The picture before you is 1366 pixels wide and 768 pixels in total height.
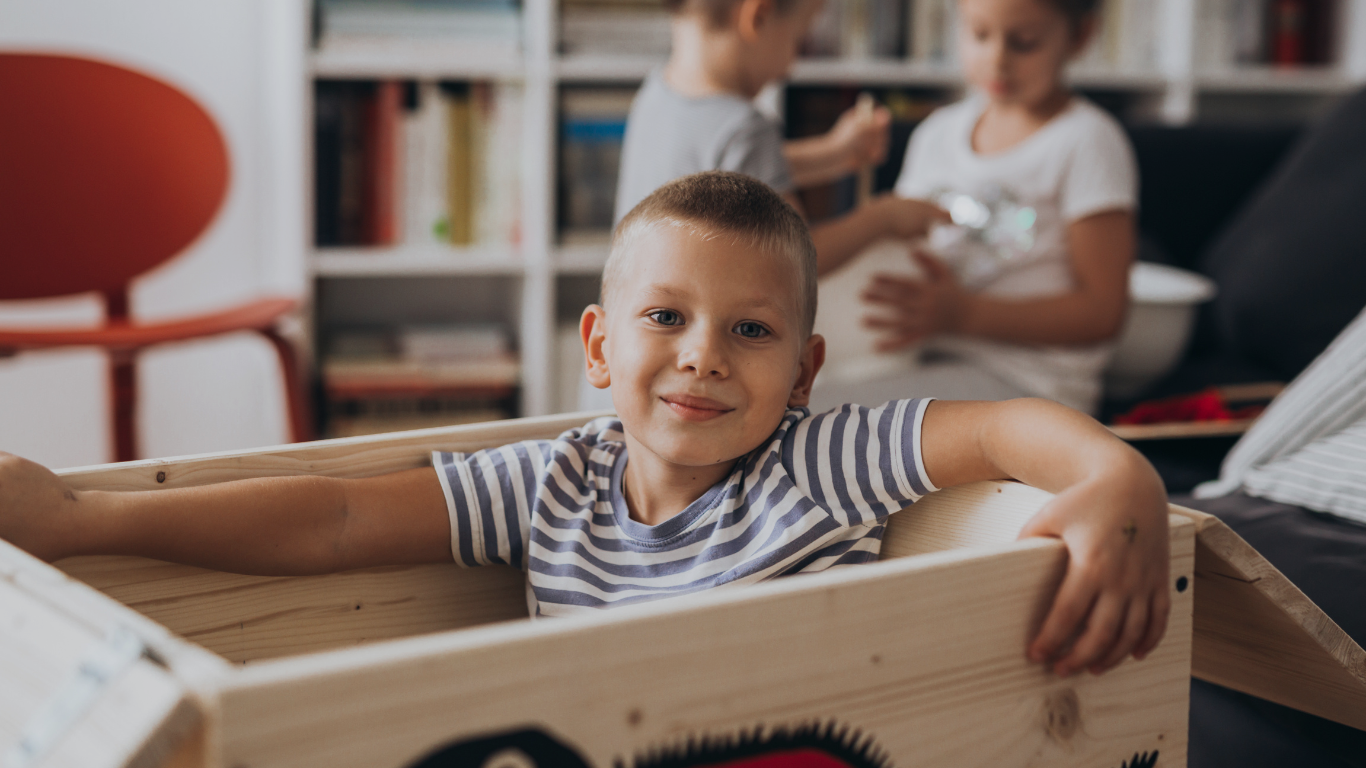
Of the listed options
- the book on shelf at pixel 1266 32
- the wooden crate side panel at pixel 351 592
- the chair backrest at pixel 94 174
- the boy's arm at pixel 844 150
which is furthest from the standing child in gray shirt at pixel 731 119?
the book on shelf at pixel 1266 32

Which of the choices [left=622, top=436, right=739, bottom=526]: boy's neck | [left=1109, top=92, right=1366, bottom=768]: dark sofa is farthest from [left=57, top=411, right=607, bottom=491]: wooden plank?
[left=1109, top=92, right=1366, bottom=768]: dark sofa

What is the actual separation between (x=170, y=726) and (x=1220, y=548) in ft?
1.84

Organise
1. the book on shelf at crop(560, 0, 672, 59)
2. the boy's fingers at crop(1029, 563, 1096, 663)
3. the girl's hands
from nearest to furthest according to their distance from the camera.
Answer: the boy's fingers at crop(1029, 563, 1096, 663)
the girl's hands
the book on shelf at crop(560, 0, 672, 59)

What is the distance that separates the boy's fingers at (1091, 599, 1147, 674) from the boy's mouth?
27 centimetres

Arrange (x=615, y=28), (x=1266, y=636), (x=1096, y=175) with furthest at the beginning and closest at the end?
(x=615, y=28) → (x=1096, y=175) → (x=1266, y=636)

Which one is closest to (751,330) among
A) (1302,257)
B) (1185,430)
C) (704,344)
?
(704,344)

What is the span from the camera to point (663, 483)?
817 mm

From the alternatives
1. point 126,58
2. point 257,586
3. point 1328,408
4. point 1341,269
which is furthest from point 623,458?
point 126,58

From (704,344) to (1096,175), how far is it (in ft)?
2.94

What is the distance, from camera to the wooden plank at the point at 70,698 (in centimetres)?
42

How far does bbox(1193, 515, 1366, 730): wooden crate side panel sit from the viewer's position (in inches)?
27.0

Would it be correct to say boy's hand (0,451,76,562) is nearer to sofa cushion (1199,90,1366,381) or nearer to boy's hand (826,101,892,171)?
boy's hand (826,101,892,171)

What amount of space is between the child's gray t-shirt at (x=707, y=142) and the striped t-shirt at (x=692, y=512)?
477mm

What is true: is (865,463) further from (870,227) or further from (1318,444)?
(870,227)
